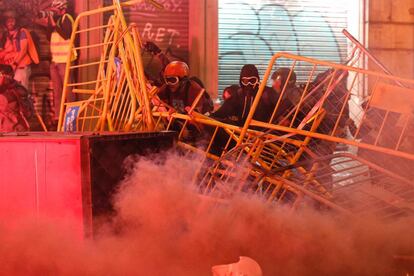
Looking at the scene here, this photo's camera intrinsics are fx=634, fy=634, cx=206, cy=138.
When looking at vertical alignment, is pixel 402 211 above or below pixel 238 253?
above

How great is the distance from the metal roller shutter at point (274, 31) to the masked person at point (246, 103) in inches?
148

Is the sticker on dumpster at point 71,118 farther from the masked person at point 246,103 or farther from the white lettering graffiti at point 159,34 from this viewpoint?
the white lettering graffiti at point 159,34

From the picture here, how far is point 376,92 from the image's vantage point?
187 inches

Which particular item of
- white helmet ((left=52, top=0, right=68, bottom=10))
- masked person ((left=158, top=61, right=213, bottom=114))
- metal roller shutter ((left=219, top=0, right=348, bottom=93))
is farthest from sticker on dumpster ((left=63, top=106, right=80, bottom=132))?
metal roller shutter ((left=219, top=0, right=348, bottom=93))

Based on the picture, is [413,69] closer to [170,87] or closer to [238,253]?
[170,87]

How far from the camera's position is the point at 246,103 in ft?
23.7

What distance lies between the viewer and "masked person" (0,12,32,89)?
33.2 ft

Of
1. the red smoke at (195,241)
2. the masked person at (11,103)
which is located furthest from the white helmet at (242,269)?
the masked person at (11,103)

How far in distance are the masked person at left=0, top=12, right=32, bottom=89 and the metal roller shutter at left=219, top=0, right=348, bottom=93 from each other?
3.29 metres

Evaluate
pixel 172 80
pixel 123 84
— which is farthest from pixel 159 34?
pixel 123 84

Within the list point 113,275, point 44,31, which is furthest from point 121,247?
point 44,31

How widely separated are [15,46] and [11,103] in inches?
36.0

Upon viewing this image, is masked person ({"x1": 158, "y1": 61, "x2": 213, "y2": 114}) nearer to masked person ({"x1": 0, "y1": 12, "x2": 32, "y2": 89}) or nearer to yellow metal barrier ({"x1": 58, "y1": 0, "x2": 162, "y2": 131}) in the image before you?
yellow metal barrier ({"x1": 58, "y1": 0, "x2": 162, "y2": 131})

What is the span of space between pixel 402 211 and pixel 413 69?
7.25m
